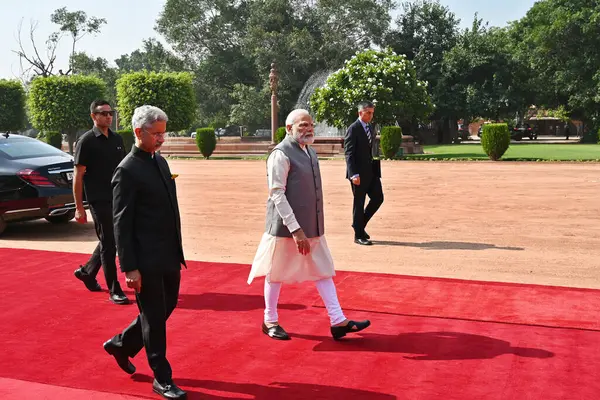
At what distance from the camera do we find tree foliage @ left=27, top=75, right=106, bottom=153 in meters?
49.1

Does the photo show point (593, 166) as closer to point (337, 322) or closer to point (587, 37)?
point (337, 322)

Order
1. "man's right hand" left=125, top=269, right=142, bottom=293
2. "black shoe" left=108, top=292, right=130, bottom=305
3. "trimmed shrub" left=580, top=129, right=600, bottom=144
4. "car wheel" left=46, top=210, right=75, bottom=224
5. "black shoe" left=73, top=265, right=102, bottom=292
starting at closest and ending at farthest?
"man's right hand" left=125, top=269, right=142, bottom=293 → "black shoe" left=108, top=292, right=130, bottom=305 → "black shoe" left=73, top=265, right=102, bottom=292 → "car wheel" left=46, top=210, right=75, bottom=224 → "trimmed shrub" left=580, top=129, right=600, bottom=144

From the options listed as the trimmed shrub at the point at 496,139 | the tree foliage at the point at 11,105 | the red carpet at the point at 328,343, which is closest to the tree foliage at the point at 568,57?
the trimmed shrub at the point at 496,139

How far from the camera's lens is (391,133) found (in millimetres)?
31781

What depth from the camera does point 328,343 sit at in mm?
5371

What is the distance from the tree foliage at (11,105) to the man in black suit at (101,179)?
4870cm

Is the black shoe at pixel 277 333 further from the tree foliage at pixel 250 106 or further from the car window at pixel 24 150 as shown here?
the tree foliage at pixel 250 106

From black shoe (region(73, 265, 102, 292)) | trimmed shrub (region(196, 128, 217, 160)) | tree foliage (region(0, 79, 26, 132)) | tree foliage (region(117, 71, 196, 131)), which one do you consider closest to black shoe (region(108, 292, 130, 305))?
black shoe (region(73, 265, 102, 292))

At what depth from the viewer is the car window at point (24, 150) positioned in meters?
11.0

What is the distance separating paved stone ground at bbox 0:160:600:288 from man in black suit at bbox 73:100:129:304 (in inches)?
87.4

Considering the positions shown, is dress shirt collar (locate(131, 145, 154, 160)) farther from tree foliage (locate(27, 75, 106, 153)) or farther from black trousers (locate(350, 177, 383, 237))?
tree foliage (locate(27, 75, 106, 153))

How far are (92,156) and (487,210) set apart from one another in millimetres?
8331

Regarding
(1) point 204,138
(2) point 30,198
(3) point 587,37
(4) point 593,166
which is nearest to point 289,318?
(2) point 30,198

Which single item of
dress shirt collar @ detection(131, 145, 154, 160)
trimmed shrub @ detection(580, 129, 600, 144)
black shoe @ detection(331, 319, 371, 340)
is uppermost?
dress shirt collar @ detection(131, 145, 154, 160)
